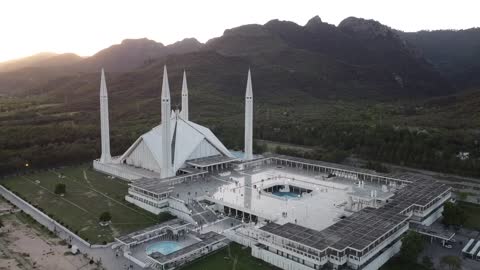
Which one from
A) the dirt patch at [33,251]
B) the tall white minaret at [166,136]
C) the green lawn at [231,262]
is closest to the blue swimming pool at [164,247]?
the green lawn at [231,262]

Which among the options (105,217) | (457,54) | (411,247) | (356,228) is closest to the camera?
(411,247)

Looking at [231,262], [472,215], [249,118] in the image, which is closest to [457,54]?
[249,118]

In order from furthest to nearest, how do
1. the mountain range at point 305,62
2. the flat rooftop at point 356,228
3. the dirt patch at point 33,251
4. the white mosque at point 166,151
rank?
the mountain range at point 305,62 < the white mosque at point 166,151 < the dirt patch at point 33,251 < the flat rooftop at point 356,228

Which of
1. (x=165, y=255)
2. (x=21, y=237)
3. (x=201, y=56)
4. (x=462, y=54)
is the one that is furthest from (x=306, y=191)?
(x=462, y=54)

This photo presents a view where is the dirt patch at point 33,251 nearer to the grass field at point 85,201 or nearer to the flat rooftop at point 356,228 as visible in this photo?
the grass field at point 85,201

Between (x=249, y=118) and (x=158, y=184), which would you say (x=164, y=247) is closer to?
(x=158, y=184)

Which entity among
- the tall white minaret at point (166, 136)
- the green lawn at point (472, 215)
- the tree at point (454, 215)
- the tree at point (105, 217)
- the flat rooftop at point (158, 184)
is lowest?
the green lawn at point (472, 215)

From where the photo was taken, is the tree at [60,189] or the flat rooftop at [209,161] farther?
the flat rooftop at [209,161]
